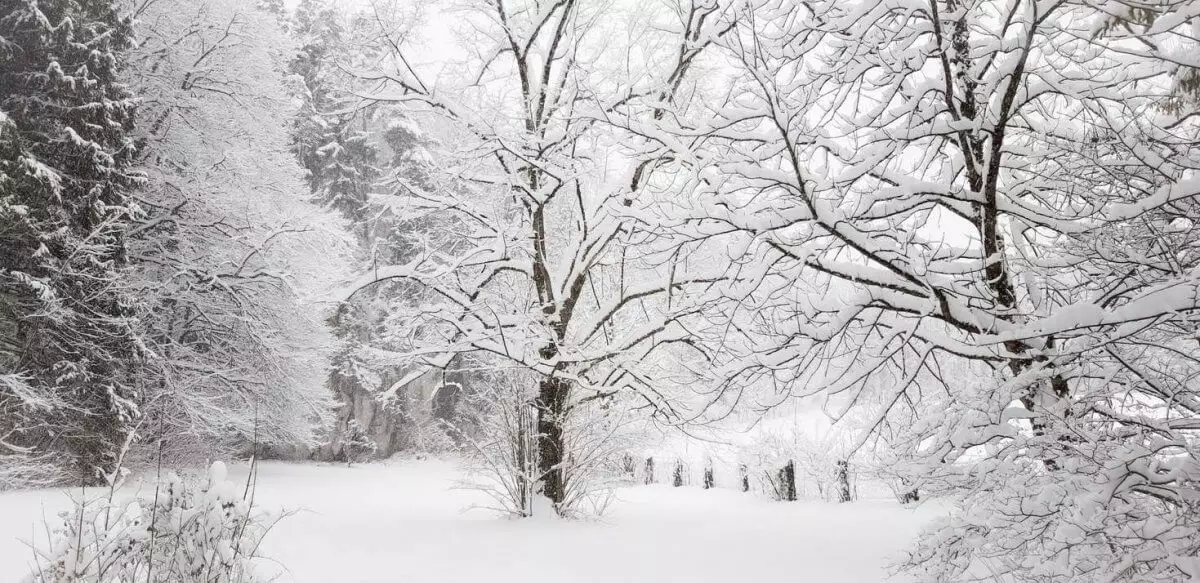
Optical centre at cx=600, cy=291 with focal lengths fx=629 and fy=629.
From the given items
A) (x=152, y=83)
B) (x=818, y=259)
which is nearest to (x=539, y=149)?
(x=818, y=259)

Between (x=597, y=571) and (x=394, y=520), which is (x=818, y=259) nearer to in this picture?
(x=597, y=571)

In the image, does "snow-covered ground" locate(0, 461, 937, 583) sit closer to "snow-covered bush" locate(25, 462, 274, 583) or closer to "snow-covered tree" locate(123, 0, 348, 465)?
"snow-covered bush" locate(25, 462, 274, 583)

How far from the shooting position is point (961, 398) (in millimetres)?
3275

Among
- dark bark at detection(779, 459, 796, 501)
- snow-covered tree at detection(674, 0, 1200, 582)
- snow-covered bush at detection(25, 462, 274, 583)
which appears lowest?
dark bark at detection(779, 459, 796, 501)

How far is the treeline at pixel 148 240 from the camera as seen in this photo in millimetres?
8930

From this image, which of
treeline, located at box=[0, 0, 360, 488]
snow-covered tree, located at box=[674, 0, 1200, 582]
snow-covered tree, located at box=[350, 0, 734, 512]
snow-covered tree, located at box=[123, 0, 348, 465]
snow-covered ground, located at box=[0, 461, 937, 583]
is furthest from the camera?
snow-covered tree, located at box=[123, 0, 348, 465]

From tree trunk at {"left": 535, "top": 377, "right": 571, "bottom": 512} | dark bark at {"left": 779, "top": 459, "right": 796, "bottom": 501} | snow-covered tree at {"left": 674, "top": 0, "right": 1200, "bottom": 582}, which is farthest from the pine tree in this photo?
dark bark at {"left": 779, "top": 459, "right": 796, "bottom": 501}

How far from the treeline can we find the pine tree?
0.03 m

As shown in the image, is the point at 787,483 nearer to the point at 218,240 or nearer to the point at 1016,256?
the point at 1016,256

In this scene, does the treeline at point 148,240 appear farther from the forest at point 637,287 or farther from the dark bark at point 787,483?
the dark bark at point 787,483

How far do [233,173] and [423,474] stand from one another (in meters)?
8.35

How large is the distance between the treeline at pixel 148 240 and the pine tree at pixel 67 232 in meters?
0.03

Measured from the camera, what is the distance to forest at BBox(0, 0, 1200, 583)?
2.86 m

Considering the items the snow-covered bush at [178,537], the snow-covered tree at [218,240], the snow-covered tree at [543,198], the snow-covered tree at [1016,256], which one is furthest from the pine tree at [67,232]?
Result: the snow-covered tree at [1016,256]
